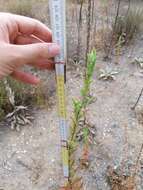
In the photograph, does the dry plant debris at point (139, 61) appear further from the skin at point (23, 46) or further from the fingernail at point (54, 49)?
the fingernail at point (54, 49)

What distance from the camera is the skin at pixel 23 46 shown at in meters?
1.54

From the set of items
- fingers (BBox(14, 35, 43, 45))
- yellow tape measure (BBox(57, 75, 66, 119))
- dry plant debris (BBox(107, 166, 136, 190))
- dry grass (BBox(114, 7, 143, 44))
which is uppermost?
fingers (BBox(14, 35, 43, 45))

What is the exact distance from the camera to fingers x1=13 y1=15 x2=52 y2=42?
1.85 metres

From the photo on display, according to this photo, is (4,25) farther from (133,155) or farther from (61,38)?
(133,155)

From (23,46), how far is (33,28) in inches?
14.4

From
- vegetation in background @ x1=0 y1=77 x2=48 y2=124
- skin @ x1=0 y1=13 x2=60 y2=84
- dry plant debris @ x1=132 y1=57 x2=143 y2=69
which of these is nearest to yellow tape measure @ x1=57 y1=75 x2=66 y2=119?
skin @ x1=0 y1=13 x2=60 y2=84

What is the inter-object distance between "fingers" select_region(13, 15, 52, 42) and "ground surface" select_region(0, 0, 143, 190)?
1.32m

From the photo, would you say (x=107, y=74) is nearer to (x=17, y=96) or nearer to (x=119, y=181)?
(x=17, y=96)

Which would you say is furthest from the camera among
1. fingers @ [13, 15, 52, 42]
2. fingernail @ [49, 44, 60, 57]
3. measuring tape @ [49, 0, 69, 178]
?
fingers @ [13, 15, 52, 42]

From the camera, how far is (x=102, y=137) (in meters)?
3.07

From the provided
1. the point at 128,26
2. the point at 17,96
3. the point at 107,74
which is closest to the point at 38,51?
the point at 17,96

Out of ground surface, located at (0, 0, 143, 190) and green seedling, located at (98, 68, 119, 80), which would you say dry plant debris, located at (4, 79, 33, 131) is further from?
green seedling, located at (98, 68, 119, 80)

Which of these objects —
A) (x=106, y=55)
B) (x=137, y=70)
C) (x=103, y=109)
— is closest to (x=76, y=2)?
(x=106, y=55)

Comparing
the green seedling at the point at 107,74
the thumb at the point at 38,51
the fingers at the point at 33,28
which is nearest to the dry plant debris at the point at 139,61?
the green seedling at the point at 107,74
